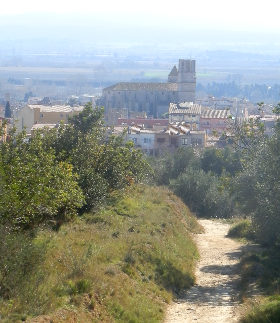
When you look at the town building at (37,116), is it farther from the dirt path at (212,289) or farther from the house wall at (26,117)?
the dirt path at (212,289)

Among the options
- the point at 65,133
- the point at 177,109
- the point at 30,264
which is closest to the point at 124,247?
the point at 30,264

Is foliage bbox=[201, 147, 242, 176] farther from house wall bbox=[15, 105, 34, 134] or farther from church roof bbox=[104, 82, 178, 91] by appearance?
church roof bbox=[104, 82, 178, 91]

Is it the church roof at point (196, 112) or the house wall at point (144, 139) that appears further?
the church roof at point (196, 112)

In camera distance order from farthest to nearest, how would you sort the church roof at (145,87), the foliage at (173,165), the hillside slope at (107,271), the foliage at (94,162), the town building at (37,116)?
1. the church roof at (145,87)
2. the town building at (37,116)
3. the foliage at (173,165)
4. the foliage at (94,162)
5. the hillside slope at (107,271)

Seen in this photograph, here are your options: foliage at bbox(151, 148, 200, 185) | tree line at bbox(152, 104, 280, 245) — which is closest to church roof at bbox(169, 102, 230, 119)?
tree line at bbox(152, 104, 280, 245)

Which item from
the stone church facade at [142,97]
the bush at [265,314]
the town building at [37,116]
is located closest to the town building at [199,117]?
the stone church facade at [142,97]

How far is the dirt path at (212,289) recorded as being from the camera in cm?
1388

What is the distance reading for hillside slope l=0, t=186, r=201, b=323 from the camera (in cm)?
1134

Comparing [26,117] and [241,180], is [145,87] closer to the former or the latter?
[26,117]

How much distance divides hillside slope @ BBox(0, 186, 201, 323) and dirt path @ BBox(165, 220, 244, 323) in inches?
10.3

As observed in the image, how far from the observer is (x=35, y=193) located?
45.0 feet

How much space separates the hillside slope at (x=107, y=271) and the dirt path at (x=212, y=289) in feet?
0.86

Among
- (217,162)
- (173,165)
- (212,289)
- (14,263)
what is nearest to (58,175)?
(212,289)

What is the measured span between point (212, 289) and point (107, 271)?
3.19 metres
